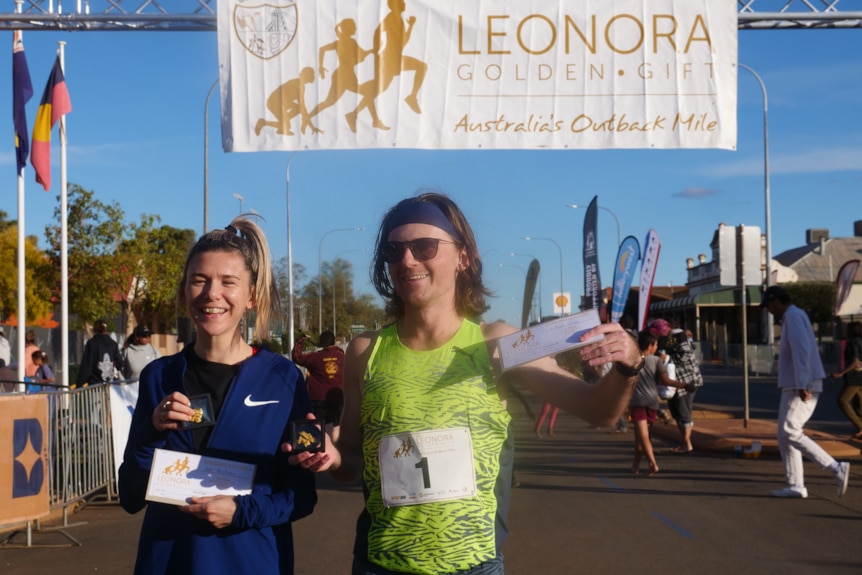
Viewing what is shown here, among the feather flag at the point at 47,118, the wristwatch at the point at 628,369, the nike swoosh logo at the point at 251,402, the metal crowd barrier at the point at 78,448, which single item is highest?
the feather flag at the point at 47,118

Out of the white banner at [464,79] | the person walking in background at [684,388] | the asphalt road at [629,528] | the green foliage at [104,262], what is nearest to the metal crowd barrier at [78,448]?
the asphalt road at [629,528]

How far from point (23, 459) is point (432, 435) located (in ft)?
18.6

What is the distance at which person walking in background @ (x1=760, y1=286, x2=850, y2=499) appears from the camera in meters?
9.25

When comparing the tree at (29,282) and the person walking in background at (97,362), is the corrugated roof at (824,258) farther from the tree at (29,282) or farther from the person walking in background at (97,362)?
the person walking in background at (97,362)

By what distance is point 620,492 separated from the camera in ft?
32.7

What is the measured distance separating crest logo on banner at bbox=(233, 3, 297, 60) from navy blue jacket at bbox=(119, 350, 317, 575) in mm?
4867

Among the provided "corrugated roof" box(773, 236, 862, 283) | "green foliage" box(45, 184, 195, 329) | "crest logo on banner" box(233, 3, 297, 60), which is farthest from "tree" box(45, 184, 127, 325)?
"corrugated roof" box(773, 236, 862, 283)

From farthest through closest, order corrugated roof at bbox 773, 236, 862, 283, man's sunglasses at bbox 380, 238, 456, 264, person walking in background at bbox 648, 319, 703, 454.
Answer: corrugated roof at bbox 773, 236, 862, 283
person walking in background at bbox 648, 319, 703, 454
man's sunglasses at bbox 380, 238, 456, 264

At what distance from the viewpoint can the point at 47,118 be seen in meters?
16.5

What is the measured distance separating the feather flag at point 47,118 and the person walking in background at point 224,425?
46.9 ft

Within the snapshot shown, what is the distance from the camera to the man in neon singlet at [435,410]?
109 inches

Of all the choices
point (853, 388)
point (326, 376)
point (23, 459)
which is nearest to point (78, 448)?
point (23, 459)

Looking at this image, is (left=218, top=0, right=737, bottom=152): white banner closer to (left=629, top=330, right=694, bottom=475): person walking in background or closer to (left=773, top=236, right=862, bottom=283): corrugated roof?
(left=629, top=330, right=694, bottom=475): person walking in background

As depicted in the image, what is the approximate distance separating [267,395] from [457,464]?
2.07 feet
